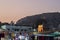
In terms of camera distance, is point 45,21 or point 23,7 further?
point 23,7

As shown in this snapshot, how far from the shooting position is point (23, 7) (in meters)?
1.62

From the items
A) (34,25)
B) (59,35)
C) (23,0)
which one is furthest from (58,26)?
(23,0)

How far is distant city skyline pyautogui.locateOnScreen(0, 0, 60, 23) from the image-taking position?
1.58m

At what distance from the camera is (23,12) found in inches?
63.7

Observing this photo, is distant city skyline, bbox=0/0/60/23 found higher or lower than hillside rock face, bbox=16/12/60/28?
higher

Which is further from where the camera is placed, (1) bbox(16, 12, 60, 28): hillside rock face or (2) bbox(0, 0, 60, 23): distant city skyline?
(2) bbox(0, 0, 60, 23): distant city skyline

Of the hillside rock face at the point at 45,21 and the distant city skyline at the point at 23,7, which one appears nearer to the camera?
the hillside rock face at the point at 45,21

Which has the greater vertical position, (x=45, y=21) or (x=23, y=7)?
(x=23, y=7)

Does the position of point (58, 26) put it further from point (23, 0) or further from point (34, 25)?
point (23, 0)

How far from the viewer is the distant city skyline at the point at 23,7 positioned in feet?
5.20

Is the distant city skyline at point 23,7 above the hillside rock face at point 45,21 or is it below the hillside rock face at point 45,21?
above

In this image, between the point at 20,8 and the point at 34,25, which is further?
the point at 20,8

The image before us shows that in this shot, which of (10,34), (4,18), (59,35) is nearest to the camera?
(59,35)

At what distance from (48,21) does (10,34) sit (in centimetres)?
33
